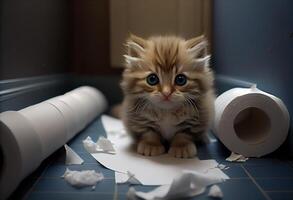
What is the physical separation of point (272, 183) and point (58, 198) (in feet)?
1.94

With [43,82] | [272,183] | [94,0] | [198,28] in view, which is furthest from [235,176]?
[94,0]

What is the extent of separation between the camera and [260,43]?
1.49 m

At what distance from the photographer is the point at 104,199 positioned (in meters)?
0.90

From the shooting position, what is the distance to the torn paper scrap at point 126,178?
1.02m

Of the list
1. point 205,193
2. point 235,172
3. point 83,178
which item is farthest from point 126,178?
point 235,172

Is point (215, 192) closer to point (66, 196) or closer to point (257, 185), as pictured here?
point (257, 185)

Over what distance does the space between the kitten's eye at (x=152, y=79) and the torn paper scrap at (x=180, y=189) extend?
1.32 feet

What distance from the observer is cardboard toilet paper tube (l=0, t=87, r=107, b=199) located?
89 centimetres

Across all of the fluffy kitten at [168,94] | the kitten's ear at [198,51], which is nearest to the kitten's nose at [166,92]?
the fluffy kitten at [168,94]

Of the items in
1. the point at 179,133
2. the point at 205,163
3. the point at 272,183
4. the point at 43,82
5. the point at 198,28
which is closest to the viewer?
the point at 272,183

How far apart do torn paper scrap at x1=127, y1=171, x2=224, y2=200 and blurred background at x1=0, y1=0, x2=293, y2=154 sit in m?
0.45

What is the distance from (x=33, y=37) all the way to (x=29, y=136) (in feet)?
2.93

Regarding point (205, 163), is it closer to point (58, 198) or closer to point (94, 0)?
point (58, 198)

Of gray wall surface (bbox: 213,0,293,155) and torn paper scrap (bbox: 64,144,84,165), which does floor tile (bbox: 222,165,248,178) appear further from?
torn paper scrap (bbox: 64,144,84,165)
